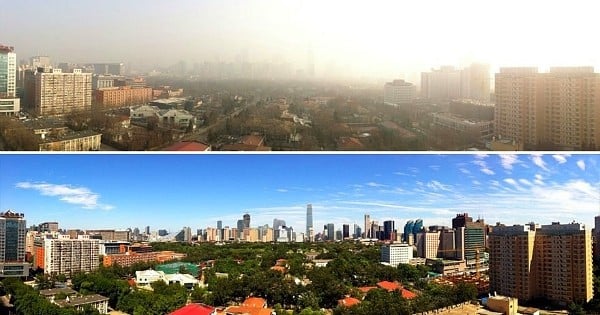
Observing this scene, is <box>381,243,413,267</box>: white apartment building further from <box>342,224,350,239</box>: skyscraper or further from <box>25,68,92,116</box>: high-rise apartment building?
<box>25,68,92,116</box>: high-rise apartment building

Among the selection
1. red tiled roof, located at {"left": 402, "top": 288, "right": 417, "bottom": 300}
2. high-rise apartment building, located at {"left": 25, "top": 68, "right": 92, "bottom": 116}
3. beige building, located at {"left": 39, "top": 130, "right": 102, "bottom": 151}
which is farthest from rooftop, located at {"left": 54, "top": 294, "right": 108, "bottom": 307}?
red tiled roof, located at {"left": 402, "top": 288, "right": 417, "bottom": 300}

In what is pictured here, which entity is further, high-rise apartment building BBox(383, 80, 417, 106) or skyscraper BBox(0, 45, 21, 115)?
high-rise apartment building BBox(383, 80, 417, 106)

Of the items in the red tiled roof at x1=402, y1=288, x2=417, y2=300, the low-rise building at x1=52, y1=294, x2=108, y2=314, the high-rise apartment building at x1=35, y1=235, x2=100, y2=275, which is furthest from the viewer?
the red tiled roof at x1=402, y1=288, x2=417, y2=300

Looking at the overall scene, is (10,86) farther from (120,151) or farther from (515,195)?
(515,195)

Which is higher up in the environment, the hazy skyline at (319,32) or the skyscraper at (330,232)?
the hazy skyline at (319,32)

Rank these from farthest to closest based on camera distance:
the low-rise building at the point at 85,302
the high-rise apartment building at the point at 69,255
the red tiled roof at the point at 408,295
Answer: the red tiled roof at the point at 408,295, the high-rise apartment building at the point at 69,255, the low-rise building at the point at 85,302

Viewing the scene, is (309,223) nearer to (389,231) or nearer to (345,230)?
(345,230)

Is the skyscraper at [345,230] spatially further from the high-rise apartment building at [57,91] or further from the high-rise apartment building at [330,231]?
the high-rise apartment building at [57,91]

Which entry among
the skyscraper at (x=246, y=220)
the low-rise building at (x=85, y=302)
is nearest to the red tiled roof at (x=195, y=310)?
the low-rise building at (x=85, y=302)
